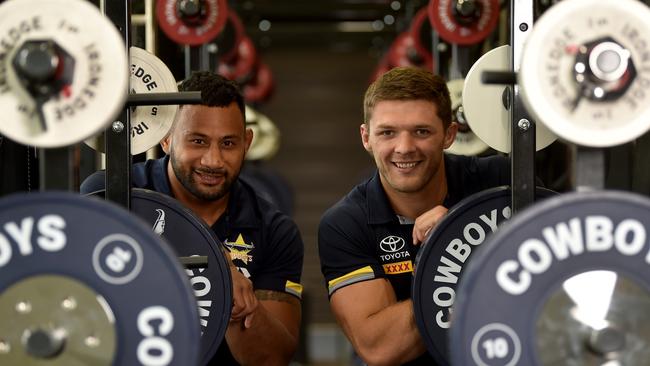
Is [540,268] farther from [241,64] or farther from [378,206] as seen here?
[241,64]

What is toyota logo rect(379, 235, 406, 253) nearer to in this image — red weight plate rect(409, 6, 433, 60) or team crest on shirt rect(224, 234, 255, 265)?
team crest on shirt rect(224, 234, 255, 265)

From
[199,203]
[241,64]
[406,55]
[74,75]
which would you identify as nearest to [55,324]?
[74,75]

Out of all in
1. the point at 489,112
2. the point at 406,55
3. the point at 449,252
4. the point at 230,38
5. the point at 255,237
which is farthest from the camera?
the point at 406,55

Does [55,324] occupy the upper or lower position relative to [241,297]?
upper

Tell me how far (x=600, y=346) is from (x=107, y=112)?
114cm

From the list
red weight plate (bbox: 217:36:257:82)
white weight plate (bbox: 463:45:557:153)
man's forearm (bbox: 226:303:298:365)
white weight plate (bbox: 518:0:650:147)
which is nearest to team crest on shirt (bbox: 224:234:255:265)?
man's forearm (bbox: 226:303:298:365)

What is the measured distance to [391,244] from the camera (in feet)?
12.2

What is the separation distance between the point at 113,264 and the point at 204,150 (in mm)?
1648

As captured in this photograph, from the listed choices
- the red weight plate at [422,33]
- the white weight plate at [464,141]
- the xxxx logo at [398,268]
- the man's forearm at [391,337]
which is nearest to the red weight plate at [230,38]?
the red weight plate at [422,33]

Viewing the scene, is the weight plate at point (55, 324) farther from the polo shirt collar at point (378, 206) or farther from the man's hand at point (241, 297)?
the polo shirt collar at point (378, 206)

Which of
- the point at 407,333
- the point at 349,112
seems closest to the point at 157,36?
the point at 407,333

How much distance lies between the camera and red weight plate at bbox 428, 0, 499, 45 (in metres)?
5.35

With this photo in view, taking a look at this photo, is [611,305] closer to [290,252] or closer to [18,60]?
[18,60]

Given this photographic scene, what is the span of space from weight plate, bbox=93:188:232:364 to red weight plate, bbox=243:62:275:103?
6263 mm
